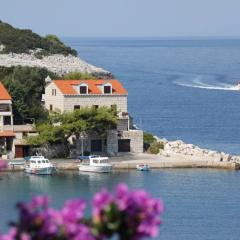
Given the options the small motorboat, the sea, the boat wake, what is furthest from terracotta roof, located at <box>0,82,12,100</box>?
the boat wake

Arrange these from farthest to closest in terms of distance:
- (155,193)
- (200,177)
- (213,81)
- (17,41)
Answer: (213,81)
(17,41)
(200,177)
(155,193)

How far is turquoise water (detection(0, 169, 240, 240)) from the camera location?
104ft

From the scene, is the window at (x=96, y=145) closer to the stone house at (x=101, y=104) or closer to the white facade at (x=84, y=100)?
the stone house at (x=101, y=104)

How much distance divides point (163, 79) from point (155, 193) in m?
69.2

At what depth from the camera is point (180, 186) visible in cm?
3975

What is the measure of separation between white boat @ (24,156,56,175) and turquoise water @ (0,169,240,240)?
0.24m

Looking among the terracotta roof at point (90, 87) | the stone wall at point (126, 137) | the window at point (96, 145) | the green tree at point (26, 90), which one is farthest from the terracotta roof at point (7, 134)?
the stone wall at point (126, 137)

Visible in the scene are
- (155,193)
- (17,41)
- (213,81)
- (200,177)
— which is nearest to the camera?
(155,193)

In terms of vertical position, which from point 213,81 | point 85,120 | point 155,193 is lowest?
point 155,193

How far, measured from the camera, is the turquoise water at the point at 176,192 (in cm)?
3159

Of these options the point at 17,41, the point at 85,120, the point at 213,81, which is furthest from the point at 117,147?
the point at 213,81

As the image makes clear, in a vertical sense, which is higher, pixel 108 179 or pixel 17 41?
pixel 17 41

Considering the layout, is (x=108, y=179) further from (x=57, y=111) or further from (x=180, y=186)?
(x=57, y=111)

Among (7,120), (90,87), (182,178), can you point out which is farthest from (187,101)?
(182,178)
